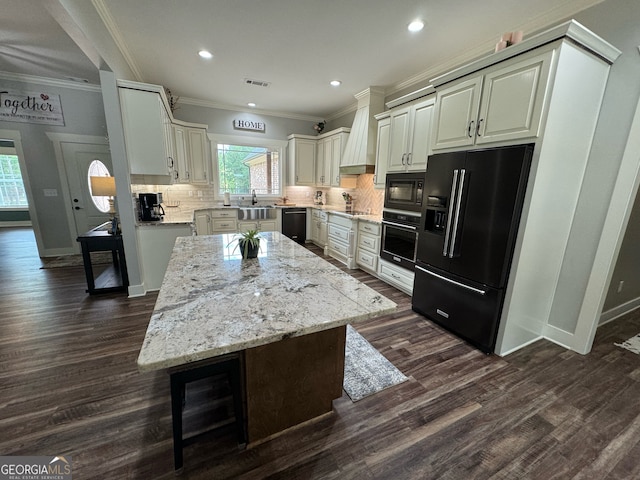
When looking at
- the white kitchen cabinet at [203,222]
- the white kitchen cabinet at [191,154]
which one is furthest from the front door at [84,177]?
the white kitchen cabinet at [203,222]

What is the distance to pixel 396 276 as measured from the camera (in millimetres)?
3551

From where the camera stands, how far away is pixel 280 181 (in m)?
6.08

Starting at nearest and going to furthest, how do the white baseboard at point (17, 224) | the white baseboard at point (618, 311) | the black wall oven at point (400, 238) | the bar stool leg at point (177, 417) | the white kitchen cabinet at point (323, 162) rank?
the bar stool leg at point (177, 417) < the white baseboard at point (618, 311) < the black wall oven at point (400, 238) < the white kitchen cabinet at point (323, 162) < the white baseboard at point (17, 224)

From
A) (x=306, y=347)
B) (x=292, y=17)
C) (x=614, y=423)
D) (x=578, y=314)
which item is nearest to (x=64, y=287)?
(x=306, y=347)

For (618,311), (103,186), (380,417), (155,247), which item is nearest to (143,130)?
(103,186)

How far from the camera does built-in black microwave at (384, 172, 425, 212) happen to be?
3.07 metres

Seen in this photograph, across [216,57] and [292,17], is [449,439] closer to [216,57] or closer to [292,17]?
[292,17]

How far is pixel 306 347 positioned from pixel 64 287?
393 cm

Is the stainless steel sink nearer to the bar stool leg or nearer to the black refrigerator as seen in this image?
the black refrigerator

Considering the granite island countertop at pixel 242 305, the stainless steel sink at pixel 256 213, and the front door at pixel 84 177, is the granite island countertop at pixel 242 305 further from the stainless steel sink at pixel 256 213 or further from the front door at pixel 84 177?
the front door at pixel 84 177

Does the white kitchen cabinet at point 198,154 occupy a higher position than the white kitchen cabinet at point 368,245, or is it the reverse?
the white kitchen cabinet at point 198,154

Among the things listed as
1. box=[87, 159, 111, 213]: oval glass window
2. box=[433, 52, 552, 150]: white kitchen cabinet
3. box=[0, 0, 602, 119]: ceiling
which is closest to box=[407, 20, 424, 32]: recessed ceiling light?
box=[0, 0, 602, 119]: ceiling

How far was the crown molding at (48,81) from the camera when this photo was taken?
4035 mm

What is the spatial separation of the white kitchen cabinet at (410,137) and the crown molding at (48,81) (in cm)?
514
